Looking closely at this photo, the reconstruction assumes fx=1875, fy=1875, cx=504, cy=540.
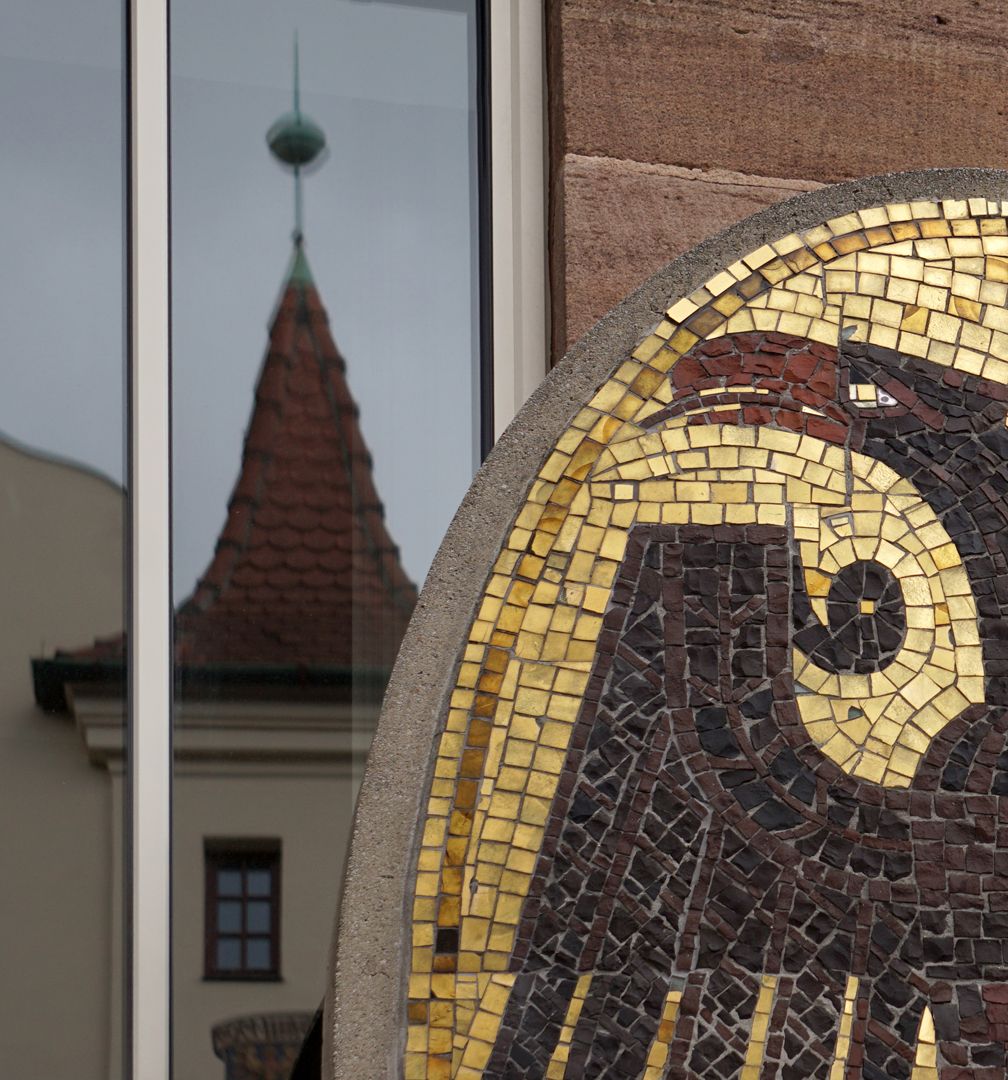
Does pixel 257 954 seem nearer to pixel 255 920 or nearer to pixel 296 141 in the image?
pixel 255 920


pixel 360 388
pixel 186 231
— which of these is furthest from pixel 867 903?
pixel 186 231

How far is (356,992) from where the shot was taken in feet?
7.52

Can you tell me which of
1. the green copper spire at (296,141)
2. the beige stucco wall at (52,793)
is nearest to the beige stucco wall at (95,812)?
the beige stucco wall at (52,793)

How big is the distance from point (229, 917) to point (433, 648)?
0.92m

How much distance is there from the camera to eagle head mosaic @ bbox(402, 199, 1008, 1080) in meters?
2.32

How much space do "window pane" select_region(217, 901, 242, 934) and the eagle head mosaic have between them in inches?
33.5

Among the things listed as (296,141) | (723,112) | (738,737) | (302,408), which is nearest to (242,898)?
(302,408)

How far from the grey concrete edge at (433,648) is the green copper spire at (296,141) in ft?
3.37

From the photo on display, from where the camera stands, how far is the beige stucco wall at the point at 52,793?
298cm

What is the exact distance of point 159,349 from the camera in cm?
321

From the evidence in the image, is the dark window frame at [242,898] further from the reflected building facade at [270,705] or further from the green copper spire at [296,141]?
the green copper spire at [296,141]

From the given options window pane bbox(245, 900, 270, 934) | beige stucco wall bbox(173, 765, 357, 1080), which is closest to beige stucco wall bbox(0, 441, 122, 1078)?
beige stucco wall bbox(173, 765, 357, 1080)

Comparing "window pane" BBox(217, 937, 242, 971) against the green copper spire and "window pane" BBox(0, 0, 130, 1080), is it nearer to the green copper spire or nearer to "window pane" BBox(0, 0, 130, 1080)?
"window pane" BBox(0, 0, 130, 1080)

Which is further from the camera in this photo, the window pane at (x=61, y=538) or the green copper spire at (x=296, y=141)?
the green copper spire at (x=296, y=141)
